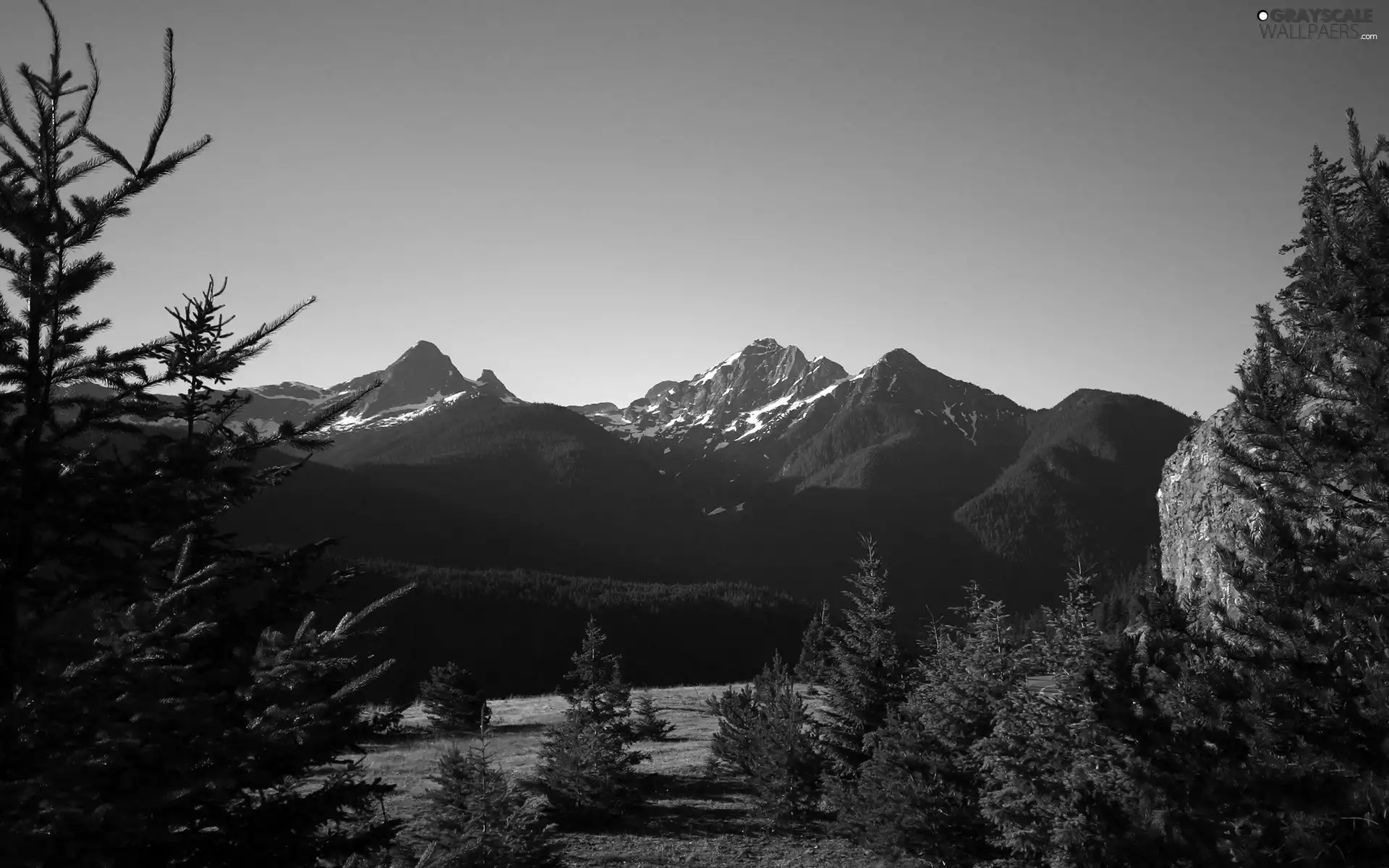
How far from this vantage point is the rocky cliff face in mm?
31484

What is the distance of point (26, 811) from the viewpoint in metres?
3.87

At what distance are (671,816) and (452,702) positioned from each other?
794 inches

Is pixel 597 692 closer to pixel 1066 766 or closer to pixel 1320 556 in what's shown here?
pixel 1066 766

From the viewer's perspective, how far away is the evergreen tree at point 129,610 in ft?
13.6

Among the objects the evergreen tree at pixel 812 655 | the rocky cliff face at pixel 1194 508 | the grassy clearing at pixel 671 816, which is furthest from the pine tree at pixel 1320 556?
the evergreen tree at pixel 812 655

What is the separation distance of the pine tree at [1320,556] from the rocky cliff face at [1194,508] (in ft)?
70.2

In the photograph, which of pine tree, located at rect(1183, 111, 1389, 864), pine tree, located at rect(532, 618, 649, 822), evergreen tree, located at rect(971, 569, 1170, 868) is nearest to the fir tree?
evergreen tree, located at rect(971, 569, 1170, 868)

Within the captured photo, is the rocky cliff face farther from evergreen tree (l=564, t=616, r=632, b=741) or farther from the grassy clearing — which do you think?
evergreen tree (l=564, t=616, r=632, b=741)

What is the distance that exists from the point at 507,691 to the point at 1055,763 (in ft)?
388

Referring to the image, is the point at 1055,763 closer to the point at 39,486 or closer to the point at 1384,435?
the point at 1384,435

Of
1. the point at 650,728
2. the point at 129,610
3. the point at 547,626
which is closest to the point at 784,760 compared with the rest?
the point at 650,728

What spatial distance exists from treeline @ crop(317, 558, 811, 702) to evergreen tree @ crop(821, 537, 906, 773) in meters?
95.1

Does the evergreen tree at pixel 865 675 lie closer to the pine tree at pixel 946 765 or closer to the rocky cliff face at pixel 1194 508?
the pine tree at pixel 946 765

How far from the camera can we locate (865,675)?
20312 mm
